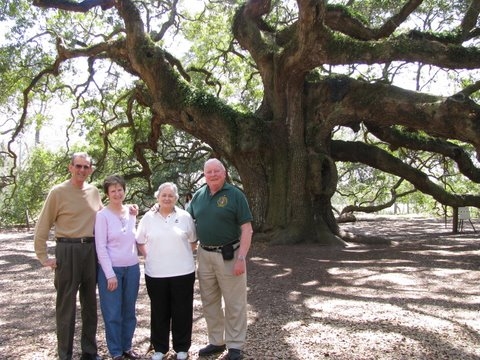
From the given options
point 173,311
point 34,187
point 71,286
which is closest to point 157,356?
point 173,311

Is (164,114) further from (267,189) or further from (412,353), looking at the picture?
(412,353)

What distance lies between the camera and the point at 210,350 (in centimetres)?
372

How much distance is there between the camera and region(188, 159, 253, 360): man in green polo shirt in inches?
143

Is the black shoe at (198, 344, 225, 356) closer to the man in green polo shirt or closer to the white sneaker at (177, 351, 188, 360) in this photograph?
the man in green polo shirt

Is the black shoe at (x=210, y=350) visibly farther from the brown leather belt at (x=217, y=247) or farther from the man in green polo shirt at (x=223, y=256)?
the brown leather belt at (x=217, y=247)

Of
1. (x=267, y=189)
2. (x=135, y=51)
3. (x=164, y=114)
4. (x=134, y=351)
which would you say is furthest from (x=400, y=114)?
(x=134, y=351)

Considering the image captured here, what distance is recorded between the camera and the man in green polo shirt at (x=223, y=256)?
3627mm

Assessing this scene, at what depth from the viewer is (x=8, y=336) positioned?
434 cm

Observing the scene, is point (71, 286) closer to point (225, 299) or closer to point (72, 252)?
point (72, 252)

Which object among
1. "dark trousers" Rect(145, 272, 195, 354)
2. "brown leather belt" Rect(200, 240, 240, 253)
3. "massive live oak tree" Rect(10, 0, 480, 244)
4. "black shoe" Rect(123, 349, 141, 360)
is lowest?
"black shoe" Rect(123, 349, 141, 360)

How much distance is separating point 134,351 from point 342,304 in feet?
7.71

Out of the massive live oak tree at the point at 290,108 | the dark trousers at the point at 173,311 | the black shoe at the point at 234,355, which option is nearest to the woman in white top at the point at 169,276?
the dark trousers at the point at 173,311

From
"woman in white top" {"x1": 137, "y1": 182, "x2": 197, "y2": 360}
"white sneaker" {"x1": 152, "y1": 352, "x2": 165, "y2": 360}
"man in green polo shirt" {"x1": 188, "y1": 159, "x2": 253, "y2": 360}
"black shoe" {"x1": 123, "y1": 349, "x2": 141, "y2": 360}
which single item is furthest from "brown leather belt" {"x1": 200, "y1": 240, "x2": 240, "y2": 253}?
"black shoe" {"x1": 123, "y1": 349, "x2": 141, "y2": 360}

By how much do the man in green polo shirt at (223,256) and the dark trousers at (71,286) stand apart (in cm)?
85
